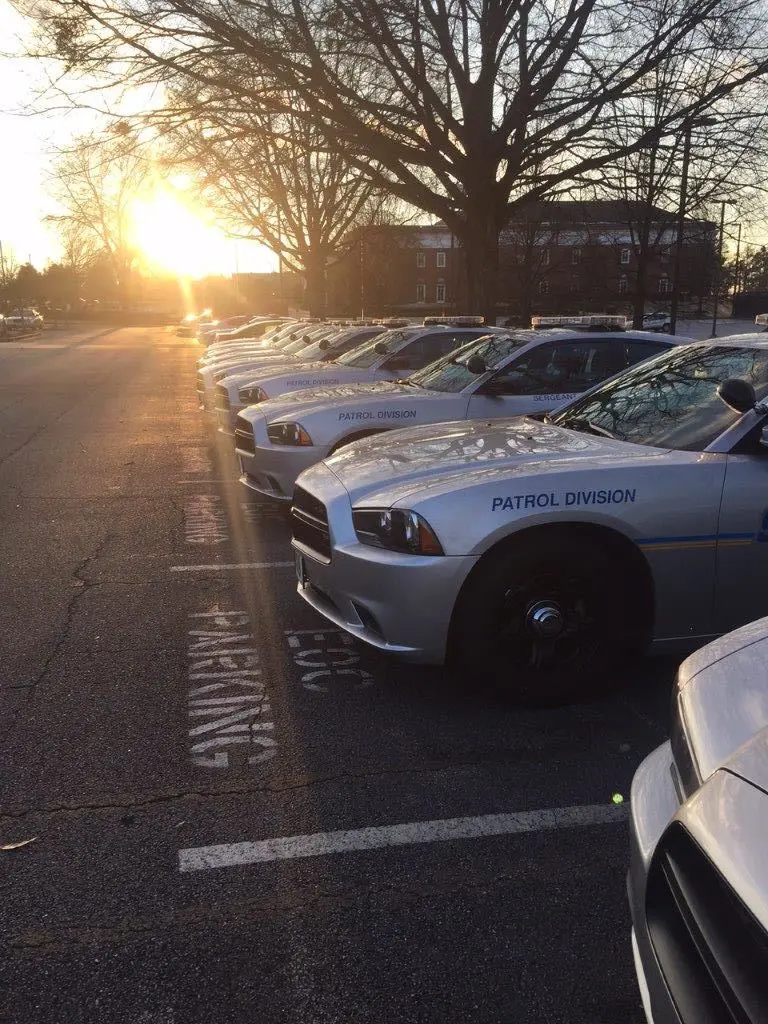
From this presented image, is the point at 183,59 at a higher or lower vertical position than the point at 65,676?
higher

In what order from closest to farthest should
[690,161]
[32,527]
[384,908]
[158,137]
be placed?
1. [384,908]
2. [32,527]
3. [158,137]
4. [690,161]

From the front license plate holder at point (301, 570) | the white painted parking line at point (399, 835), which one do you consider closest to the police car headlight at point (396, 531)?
the front license plate holder at point (301, 570)

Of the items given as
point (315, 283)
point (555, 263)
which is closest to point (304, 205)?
point (315, 283)

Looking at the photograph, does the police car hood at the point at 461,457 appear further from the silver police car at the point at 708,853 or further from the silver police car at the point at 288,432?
the silver police car at the point at 288,432

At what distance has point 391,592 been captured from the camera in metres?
3.73

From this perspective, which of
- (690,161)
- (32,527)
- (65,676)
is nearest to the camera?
(65,676)

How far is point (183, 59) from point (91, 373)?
603 inches

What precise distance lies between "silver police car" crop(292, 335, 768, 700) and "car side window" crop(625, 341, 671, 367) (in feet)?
11.3

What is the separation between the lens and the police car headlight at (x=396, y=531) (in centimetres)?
370

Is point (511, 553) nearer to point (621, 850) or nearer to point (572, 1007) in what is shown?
point (621, 850)

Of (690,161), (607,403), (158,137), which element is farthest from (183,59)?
(607,403)

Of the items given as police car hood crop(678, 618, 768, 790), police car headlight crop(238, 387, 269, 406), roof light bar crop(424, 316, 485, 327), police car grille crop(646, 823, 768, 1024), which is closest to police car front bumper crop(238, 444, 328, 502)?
police car headlight crop(238, 387, 269, 406)

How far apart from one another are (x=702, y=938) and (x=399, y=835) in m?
1.61

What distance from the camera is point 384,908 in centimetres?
265
